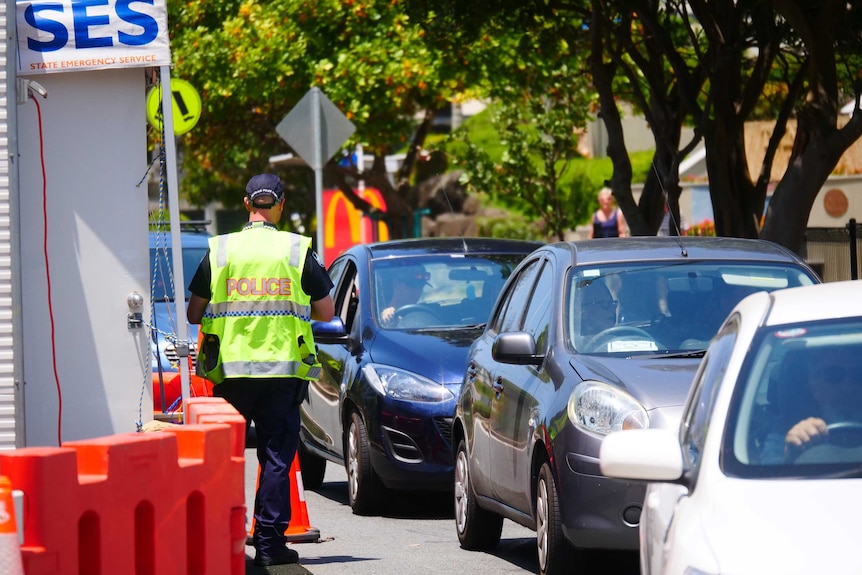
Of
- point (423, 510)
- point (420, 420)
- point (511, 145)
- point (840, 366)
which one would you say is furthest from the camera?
point (511, 145)

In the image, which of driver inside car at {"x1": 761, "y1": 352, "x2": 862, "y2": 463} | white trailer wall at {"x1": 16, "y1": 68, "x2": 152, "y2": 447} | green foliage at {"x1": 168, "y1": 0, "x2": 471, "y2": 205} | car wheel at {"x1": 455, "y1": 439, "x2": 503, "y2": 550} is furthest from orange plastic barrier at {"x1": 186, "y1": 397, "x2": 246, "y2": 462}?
green foliage at {"x1": 168, "y1": 0, "x2": 471, "y2": 205}

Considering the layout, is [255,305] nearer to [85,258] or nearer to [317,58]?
[85,258]

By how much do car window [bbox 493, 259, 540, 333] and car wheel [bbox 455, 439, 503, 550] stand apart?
716 mm

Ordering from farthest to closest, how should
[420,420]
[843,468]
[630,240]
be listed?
1. [420,420]
2. [630,240]
3. [843,468]

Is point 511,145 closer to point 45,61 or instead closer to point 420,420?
point 420,420

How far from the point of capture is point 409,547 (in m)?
9.00

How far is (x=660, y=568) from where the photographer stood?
14.5ft

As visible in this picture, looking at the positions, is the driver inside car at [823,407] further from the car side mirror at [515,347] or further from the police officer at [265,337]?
the police officer at [265,337]

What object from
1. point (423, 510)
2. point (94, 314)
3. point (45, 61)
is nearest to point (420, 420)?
point (423, 510)

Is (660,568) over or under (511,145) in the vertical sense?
under

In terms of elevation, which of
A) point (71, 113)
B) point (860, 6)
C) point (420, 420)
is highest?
point (860, 6)

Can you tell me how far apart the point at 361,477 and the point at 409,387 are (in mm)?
663

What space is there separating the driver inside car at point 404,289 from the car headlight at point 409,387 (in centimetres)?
71

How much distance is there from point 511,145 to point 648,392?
76.3 ft
